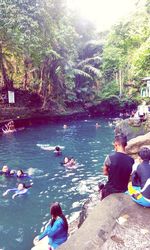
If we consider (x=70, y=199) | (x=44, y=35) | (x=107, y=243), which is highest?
(x=44, y=35)

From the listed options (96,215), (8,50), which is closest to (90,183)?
(96,215)

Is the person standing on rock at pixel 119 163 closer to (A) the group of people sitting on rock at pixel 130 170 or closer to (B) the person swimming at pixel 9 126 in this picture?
(A) the group of people sitting on rock at pixel 130 170

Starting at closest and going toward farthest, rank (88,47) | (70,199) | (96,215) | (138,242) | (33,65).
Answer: (138,242)
(96,215)
(70,199)
(33,65)
(88,47)

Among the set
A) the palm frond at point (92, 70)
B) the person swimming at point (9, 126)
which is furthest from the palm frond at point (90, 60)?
the person swimming at point (9, 126)

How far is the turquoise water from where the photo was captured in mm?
10141

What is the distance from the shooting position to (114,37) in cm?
3666

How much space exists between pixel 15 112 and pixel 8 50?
740 cm

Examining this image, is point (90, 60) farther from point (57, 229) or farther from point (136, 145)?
point (57, 229)

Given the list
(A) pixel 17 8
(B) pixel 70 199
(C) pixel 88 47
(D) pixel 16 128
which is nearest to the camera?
(B) pixel 70 199

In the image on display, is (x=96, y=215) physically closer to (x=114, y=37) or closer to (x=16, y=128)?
(x=16, y=128)

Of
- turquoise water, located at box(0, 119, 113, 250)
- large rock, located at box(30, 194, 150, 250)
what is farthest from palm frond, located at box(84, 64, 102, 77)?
large rock, located at box(30, 194, 150, 250)

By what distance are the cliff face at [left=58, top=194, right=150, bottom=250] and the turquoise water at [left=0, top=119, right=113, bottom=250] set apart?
4323mm

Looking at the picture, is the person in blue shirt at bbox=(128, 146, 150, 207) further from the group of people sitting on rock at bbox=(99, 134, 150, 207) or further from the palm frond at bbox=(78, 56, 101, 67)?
the palm frond at bbox=(78, 56, 101, 67)

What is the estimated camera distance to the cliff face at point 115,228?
441 centimetres
